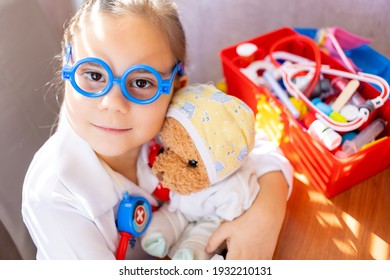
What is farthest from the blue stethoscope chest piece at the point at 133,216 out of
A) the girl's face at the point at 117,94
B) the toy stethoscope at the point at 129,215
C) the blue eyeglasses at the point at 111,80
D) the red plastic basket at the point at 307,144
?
the red plastic basket at the point at 307,144

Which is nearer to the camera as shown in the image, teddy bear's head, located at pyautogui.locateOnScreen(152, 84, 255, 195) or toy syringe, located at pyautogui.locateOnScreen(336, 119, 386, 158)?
teddy bear's head, located at pyautogui.locateOnScreen(152, 84, 255, 195)

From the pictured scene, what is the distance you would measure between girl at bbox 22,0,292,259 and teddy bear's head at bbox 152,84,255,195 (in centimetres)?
4

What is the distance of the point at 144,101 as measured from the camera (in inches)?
28.7

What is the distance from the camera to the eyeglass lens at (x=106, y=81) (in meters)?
0.71

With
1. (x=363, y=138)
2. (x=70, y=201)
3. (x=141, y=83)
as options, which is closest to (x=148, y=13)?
(x=141, y=83)

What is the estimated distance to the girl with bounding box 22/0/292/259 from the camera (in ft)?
2.34

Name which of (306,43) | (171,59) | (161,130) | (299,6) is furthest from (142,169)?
(299,6)

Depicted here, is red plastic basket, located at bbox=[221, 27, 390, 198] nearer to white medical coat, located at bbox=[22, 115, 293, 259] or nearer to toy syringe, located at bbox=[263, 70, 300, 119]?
toy syringe, located at bbox=[263, 70, 300, 119]

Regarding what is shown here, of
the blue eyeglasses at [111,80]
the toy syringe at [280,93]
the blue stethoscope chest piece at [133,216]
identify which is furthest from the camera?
the toy syringe at [280,93]

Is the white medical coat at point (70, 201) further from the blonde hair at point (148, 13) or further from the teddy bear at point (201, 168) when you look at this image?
the blonde hair at point (148, 13)

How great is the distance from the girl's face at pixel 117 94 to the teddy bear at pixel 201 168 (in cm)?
5

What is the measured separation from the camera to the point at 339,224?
845 millimetres

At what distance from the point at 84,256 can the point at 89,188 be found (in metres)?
0.12

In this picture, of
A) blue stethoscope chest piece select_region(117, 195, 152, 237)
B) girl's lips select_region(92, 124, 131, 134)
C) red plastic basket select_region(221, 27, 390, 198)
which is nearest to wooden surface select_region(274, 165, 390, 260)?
red plastic basket select_region(221, 27, 390, 198)
